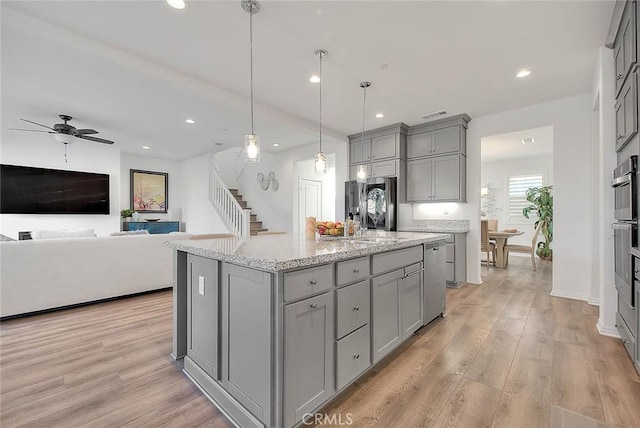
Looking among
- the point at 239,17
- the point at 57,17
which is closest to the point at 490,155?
the point at 239,17

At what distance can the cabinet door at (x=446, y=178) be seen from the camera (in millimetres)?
4578

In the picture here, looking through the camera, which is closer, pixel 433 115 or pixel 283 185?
pixel 433 115

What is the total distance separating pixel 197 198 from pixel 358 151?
461 centimetres

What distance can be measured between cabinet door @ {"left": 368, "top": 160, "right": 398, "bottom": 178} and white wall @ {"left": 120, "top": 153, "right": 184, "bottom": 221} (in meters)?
5.95

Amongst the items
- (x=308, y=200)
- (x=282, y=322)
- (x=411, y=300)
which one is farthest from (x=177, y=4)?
(x=308, y=200)

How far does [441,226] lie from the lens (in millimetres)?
4965

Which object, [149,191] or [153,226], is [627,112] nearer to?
[153,226]

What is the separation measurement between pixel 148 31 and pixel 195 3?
0.62 m

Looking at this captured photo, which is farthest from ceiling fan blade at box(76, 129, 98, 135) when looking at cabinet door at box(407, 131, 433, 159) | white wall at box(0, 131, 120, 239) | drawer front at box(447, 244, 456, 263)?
drawer front at box(447, 244, 456, 263)

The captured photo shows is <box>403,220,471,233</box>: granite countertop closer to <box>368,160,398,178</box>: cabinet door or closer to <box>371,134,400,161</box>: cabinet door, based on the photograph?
<box>368,160,398,178</box>: cabinet door

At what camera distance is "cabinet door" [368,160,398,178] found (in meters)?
5.02

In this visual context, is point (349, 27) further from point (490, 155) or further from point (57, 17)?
point (490, 155)

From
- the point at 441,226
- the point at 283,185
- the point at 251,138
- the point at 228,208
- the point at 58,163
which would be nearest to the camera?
the point at 251,138

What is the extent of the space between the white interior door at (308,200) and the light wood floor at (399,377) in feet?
13.6
